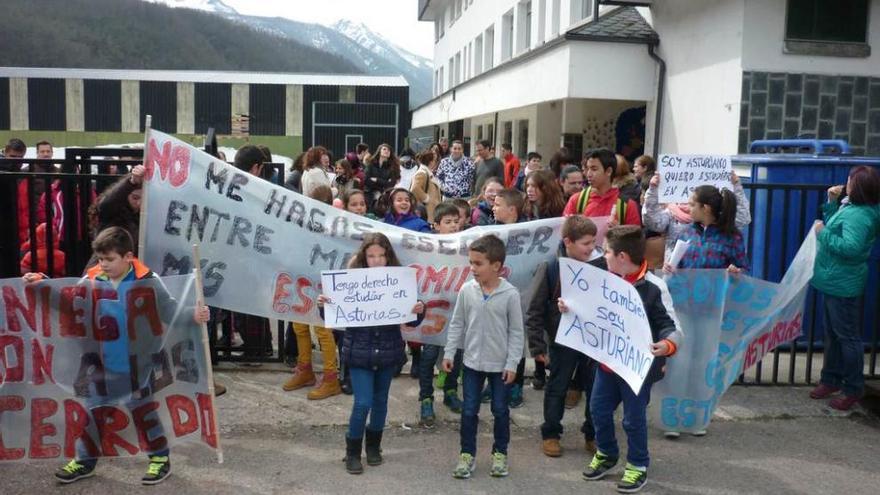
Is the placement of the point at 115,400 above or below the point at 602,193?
below

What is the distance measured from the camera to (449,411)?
20.5 ft

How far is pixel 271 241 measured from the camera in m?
5.91

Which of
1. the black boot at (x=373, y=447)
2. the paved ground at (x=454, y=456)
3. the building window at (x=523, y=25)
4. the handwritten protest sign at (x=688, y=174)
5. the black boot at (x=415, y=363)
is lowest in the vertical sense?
the paved ground at (x=454, y=456)

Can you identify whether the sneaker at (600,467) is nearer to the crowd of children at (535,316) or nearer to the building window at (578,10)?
the crowd of children at (535,316)

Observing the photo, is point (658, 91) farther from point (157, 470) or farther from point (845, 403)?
point (157, 470)

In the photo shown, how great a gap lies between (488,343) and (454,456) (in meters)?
0.89

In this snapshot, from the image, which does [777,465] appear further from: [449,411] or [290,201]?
[290,201]

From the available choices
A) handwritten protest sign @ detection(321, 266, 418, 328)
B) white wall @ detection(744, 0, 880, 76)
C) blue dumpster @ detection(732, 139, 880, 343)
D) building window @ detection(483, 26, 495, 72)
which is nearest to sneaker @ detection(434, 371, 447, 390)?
handwritten protest sign @ detection(321, 266, 418, 328)

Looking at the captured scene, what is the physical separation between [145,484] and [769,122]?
877cm

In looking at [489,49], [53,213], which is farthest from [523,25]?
[53,213]

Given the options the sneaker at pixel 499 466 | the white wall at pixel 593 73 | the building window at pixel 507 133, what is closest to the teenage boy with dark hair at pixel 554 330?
the sneaker at pixel 499 466

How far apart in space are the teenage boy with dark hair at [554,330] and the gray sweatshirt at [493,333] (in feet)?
0.89

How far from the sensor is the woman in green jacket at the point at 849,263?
6.21 meters

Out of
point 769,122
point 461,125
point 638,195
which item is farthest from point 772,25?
point 461,125
